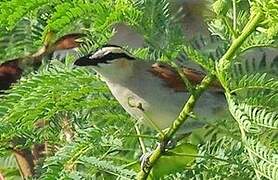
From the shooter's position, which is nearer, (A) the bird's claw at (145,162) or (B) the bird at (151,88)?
(A) the bird's claw at (145,162)

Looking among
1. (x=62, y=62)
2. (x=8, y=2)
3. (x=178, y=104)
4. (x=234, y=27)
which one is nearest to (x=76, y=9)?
(x=8, y=2)

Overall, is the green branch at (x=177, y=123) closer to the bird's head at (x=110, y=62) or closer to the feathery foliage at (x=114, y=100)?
the feathery foliage at (x=114, y=100)

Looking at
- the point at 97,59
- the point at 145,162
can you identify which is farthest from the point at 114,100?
the point at 145,162

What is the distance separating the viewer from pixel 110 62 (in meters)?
1.45

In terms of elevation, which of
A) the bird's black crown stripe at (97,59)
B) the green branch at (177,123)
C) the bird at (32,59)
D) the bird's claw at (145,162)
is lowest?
the bird's claw at (145,162)

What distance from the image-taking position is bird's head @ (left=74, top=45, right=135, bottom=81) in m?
1.19

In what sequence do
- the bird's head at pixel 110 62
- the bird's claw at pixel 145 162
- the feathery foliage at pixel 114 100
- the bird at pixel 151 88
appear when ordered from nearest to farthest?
the feathery foliage at pixel 114 100
the bird's claw at pixel 145 162
the bird's head at pixel 110 62
the bird at pixel 151 88

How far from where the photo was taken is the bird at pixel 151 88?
130 centimetres

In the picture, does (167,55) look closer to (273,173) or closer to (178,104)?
(273,173)

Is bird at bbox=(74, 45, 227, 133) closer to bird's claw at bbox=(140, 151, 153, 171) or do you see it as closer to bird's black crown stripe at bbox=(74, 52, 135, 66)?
bird's black crown stripe at bbox=(74, 52, 135, 66)

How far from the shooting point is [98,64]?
130cm

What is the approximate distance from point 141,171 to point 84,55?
0.19 meters

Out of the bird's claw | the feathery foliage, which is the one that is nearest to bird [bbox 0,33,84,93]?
the feathery foliage

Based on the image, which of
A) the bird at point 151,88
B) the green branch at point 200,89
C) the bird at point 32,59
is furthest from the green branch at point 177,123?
the bird at point 32,59
